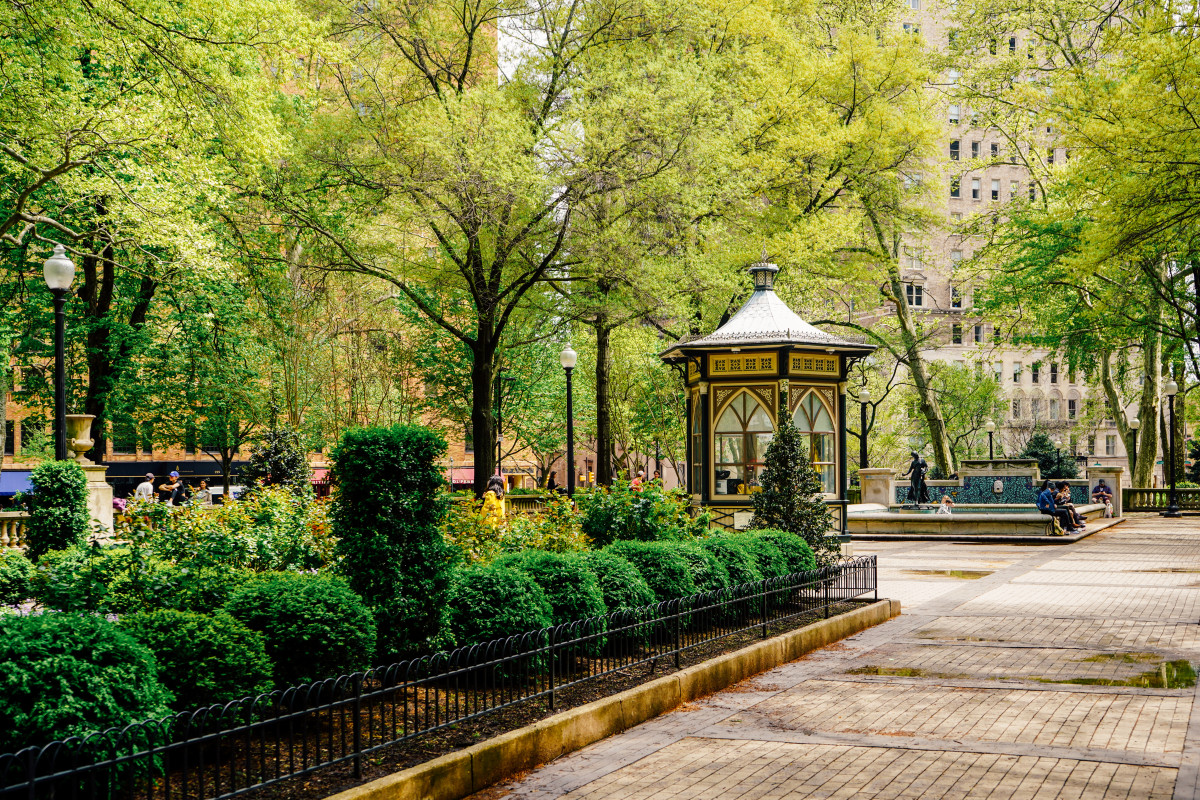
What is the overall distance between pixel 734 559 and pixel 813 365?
9419mm

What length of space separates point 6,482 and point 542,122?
38.1m

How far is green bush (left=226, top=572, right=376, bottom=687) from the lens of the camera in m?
7.08

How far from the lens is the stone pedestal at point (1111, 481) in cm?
3938

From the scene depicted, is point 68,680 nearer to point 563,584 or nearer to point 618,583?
point 563,584

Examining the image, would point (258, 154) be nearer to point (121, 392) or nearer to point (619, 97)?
point (619, 97)

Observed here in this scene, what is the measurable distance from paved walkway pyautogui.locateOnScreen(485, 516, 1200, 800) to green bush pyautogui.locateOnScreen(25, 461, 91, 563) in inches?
483

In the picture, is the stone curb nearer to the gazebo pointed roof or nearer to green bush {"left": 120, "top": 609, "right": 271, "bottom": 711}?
green bush {"left": 120, "top": 609, "right": 271, "bottom": 711}

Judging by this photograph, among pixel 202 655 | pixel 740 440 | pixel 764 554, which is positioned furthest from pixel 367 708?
pixel 740 440

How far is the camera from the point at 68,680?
5.21 meters

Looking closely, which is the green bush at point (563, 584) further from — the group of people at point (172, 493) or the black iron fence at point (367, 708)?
the group of people at point (172, 493)

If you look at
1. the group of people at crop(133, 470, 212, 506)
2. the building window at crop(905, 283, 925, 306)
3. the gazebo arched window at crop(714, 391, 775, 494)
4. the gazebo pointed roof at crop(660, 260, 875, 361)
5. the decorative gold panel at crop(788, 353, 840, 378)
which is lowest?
the group of people at crop(133, 470, 212, 506)

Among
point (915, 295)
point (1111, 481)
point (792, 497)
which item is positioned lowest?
point (1111, 481)

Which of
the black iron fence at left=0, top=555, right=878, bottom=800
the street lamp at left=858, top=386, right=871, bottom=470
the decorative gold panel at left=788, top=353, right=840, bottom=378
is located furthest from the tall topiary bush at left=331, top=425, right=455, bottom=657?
the street lamp at left=858, top=386, right=871, bottom=470

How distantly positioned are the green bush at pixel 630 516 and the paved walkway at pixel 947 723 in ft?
8.51
